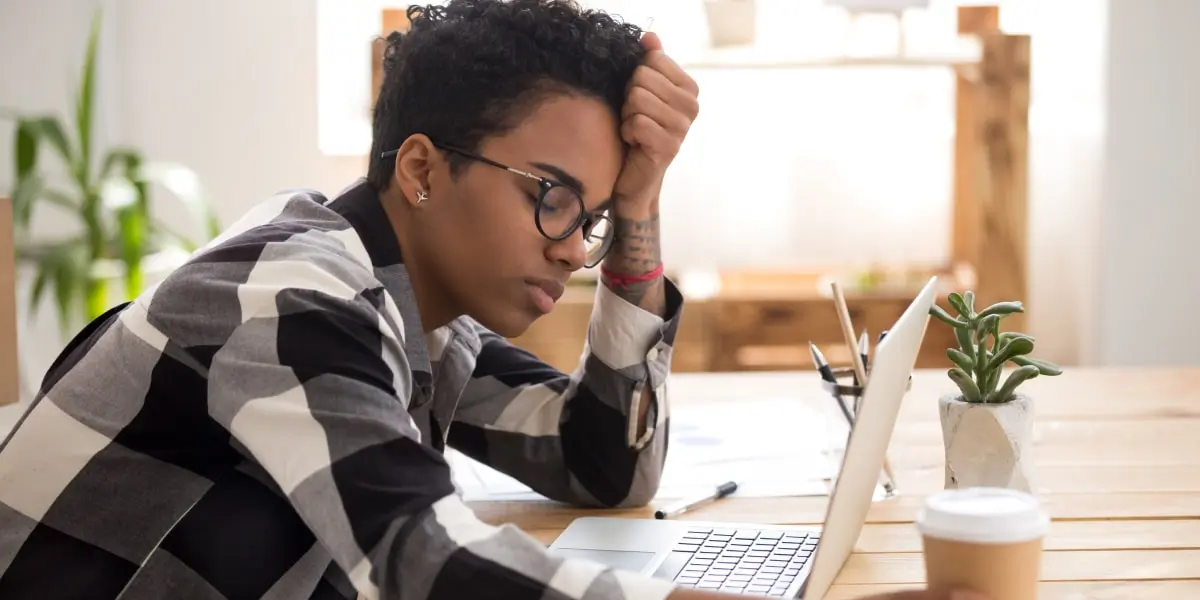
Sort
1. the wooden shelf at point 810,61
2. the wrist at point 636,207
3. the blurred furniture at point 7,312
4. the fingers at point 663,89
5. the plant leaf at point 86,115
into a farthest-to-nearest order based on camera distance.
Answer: the wooden shelf at point 810,61, the plant leaf at point 86,115, the blurred furniture at point 7,312, the wrist at point 636,207, the fingers at point 663,89

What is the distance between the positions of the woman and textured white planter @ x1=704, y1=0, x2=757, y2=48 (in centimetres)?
253

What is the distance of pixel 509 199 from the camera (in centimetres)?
115

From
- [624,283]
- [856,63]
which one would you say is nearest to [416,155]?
[624,283]

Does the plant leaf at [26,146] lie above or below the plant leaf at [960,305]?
above

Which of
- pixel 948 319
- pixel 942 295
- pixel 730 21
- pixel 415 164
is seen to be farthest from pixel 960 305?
pixel 730 21

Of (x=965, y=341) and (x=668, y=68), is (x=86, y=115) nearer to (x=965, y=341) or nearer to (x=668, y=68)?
(x=668, y=68)

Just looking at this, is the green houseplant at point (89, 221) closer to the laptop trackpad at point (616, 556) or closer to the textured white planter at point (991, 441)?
the laptop trackpad at point (616, 556)

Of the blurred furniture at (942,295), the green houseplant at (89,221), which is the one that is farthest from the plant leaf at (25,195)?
the blurred furniture at (942,295)

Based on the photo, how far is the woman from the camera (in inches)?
33.7

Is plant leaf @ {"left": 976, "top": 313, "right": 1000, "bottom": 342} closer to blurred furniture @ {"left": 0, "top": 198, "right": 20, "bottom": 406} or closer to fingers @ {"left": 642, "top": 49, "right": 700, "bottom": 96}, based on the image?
fingers @ {"left": 642, "top": 49, "right": 700, "bottom": 96}

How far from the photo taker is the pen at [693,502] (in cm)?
132

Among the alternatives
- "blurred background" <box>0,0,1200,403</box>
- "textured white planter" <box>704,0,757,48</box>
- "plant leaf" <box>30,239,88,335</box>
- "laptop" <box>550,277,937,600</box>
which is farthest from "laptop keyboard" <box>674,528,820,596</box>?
"textured white planter" <box>704,0,757,48</box>

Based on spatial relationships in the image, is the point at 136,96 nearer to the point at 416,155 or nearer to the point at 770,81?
the point at 770,81

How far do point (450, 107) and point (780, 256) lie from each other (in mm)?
3169
